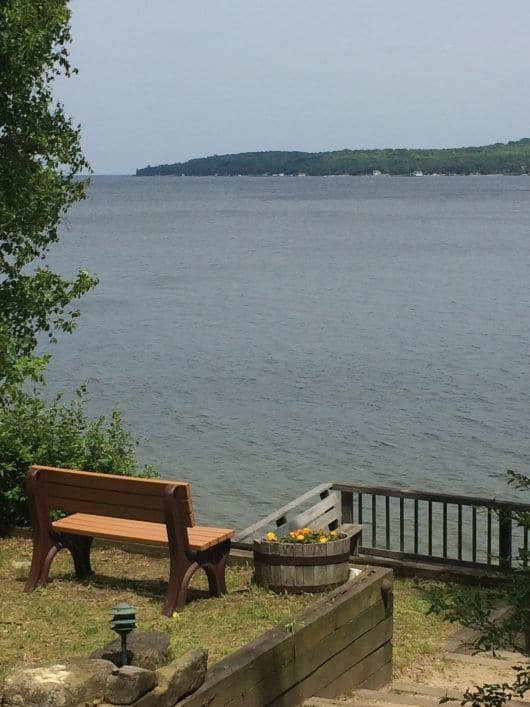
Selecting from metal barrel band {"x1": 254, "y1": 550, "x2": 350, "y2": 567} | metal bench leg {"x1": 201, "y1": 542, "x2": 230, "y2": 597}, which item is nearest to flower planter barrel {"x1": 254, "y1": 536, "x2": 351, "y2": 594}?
metal barrel band {"x1": 254, "y1": 550, "x2": 350, "y2": 567}

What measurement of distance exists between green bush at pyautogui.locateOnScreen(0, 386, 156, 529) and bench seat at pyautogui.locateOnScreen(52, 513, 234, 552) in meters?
2.15

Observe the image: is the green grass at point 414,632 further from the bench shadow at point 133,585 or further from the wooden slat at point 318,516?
the bench shadow at point 133,585

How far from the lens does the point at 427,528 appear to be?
51.6 feet

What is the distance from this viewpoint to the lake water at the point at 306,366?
20209 mm

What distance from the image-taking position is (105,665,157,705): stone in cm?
504

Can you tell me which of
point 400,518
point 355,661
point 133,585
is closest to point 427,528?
point 400,518

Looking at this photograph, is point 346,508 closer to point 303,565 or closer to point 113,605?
point 303,565

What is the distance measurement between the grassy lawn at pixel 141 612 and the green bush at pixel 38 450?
1.07 metres

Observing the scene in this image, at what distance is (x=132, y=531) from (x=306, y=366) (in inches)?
865

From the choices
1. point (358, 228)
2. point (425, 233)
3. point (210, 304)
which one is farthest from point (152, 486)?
point (358, 228)

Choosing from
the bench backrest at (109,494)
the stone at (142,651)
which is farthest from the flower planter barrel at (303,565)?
the stone at (142,651)

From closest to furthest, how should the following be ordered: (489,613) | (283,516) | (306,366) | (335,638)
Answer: (489,613) < (335,638) < (283,516) < (306,366)

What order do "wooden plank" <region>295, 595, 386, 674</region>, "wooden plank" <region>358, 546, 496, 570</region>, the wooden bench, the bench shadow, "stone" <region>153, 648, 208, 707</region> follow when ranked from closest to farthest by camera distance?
1. "stone" <region>153, 648, 208, 707</region>
2. "wooden plank" <region>295, 595, 386, 674</region>
3. the wooden bench
4. the bench shadow
5. "wooden plank" <region>358, 546, 496, 570</region>

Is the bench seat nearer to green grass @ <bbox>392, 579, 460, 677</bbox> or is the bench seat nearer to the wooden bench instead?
the wooden bench
